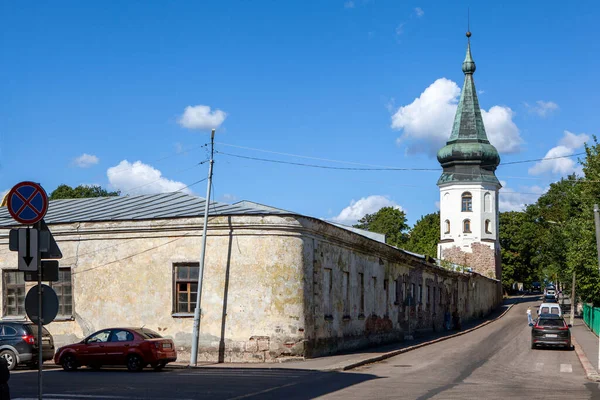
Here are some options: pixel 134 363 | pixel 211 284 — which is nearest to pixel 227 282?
pixel 211 284

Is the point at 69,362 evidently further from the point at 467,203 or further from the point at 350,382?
the point at 467,203

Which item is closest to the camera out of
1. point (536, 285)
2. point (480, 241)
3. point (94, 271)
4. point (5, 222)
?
point (94, 271)

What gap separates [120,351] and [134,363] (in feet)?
1.71

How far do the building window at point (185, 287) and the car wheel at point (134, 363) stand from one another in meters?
5.11

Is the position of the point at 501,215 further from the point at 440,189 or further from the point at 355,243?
the point at 355,243

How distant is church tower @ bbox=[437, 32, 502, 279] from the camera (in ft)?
277

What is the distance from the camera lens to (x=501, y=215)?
4119 inches

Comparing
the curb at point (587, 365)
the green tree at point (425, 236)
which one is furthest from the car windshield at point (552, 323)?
the green tree at point (425, 236)

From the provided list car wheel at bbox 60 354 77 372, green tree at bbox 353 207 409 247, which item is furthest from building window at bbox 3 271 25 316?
green tree at bbox 353 207 409 247

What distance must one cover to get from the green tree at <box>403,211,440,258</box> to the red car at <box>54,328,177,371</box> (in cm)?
8255

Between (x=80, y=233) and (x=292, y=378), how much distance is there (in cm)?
1235

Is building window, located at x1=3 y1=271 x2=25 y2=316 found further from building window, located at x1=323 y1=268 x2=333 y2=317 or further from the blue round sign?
the blue round sign

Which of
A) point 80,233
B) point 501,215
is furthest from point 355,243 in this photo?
point 501,215

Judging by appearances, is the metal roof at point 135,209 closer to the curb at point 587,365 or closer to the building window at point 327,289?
the building window at point 327,289
